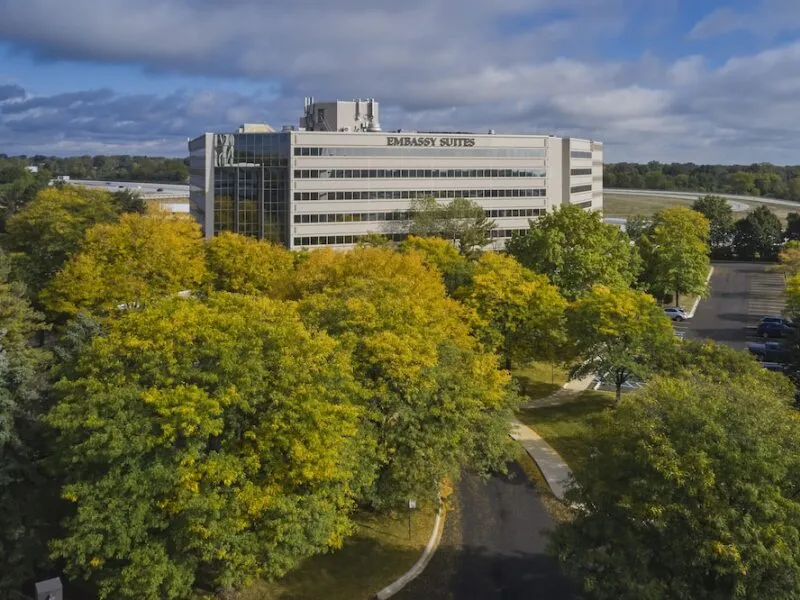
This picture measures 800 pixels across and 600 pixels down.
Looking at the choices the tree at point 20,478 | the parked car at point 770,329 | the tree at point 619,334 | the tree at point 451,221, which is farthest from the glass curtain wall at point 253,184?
the tree at point 20,478

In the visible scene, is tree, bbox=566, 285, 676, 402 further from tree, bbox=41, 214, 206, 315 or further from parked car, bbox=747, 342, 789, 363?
tree, bbox=41, 214, 206, 315

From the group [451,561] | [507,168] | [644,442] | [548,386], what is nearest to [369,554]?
[451,561]

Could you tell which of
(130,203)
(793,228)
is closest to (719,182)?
(793,228)

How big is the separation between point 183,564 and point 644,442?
12598 millimetres

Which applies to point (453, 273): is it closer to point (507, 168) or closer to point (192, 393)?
point (192, 393)

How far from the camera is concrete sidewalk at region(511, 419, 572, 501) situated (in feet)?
96.5

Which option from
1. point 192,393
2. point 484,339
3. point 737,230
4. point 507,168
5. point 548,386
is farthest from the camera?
point 737,230

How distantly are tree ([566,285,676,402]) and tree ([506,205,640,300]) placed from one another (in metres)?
11.9

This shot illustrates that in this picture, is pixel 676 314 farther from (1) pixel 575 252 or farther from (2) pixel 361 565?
(2) pixel 361 565

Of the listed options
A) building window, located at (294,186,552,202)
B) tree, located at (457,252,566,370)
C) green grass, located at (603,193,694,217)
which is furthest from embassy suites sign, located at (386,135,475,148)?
green grass, located at (603,193,694,217)

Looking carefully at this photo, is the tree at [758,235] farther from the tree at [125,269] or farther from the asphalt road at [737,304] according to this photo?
the tree at [125,269]

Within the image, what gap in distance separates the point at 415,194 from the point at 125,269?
40554 millimetres

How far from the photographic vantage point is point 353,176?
7062 cm

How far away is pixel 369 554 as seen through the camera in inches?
918
